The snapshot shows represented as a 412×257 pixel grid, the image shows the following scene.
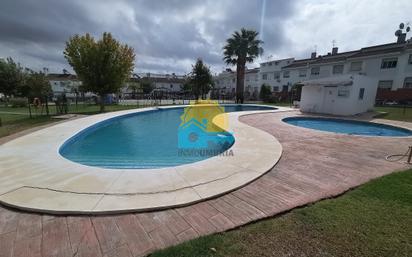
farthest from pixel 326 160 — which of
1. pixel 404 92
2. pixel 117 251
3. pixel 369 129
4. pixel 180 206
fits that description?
pixel 404 92

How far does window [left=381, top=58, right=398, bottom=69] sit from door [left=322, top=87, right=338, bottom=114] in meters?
15.9

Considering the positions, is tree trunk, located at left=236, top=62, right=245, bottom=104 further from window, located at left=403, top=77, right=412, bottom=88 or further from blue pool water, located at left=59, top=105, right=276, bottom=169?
blue pool water, located at left=59, top=105, right=276, bottom=169

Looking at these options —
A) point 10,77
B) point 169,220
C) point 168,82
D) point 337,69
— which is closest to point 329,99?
point 169,220

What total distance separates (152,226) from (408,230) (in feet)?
10.5

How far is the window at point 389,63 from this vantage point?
77.7 ft

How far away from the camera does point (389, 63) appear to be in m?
24.1

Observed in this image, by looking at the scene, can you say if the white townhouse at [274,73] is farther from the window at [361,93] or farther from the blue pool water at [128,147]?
the blue pool water at [128,147]

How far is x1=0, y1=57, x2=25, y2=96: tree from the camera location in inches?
982

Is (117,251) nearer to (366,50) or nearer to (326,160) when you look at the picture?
(326,160)

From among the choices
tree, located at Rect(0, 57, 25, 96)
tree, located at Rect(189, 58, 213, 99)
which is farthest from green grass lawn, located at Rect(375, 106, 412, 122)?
tree, located at Rect(0, 57, 25, 96)

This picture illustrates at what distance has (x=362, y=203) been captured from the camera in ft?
9.76

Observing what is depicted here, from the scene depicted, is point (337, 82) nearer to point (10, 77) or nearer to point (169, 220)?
point (169, 220)

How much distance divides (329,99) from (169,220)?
17426 millimetres

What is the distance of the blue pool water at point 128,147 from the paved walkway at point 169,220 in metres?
3.02
